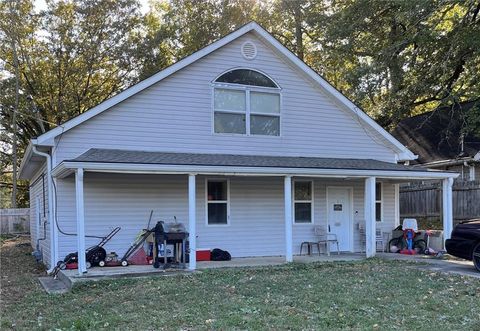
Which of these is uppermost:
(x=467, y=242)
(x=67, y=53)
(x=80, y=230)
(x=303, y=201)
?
(x=67, y=53)

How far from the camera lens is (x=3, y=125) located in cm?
3297

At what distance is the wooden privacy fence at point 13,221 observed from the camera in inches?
1059

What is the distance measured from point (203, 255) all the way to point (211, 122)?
3480 mm

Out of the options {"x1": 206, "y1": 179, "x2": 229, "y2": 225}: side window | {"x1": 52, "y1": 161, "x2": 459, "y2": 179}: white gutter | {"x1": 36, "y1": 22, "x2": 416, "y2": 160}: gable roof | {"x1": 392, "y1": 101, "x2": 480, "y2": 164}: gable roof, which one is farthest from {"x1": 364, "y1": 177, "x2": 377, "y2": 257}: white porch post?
{"x1": 392, "y1": 101, "x2": 480, "y2": 164}: gable roof

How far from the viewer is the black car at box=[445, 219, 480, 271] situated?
1000cm

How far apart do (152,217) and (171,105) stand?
290cm

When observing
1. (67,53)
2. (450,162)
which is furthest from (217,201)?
(67,53)

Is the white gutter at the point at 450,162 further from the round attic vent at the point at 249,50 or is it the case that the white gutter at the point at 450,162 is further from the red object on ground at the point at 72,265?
the red object on ground at the point at 72,265

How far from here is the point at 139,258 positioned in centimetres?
1145

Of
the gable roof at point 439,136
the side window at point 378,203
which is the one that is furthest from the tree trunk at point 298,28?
the side window at point 378,203

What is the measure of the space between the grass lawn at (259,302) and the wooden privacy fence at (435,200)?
7323 millimetres

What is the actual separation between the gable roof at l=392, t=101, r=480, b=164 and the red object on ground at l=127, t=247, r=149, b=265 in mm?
13090

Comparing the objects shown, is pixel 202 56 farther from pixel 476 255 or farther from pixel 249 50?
pixel 476 255

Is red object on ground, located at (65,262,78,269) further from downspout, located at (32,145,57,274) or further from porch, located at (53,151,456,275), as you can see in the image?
downspout, located at (32,145,57,274)
